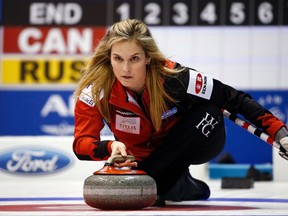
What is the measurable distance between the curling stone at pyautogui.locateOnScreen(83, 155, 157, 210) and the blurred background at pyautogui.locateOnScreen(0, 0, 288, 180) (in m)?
5.09

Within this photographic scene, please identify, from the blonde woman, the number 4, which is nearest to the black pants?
the blonde woman

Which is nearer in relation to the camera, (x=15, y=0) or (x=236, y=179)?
(x=236, y=179)

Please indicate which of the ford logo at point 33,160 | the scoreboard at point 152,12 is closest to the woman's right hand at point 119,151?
the ford logo at point 33,160

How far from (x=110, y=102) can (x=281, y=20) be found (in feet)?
17.1

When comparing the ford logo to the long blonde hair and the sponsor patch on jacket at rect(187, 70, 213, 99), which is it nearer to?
the long blonde hair

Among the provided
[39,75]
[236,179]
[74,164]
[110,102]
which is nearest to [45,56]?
[39,75]

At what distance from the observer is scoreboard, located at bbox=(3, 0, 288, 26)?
8250mm

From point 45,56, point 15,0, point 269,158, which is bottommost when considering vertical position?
point 269,158

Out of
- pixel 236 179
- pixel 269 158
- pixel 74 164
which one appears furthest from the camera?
pixel 269 158

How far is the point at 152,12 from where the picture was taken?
8281 millimetres

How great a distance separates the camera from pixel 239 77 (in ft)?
27.4

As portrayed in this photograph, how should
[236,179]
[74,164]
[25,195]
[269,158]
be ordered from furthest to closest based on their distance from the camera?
[269,158]
[74,164]
[236,179]
[25,195]

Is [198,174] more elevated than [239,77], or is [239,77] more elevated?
[239,77]

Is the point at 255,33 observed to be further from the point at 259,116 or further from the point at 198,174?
the point at 259,116
